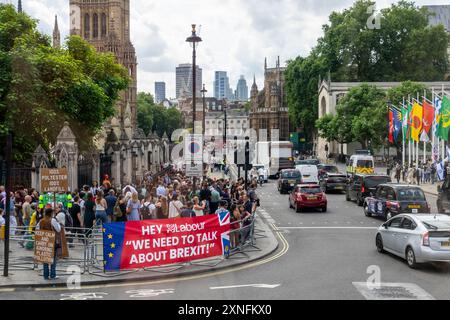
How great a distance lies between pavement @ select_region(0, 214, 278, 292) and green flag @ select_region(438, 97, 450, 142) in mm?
22668

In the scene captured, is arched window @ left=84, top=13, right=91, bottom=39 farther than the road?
Yes

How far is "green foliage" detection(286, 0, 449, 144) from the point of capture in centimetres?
8538

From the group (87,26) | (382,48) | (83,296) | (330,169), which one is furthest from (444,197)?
(87,26)

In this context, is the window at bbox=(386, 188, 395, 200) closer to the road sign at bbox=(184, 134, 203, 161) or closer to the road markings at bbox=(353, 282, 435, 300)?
the road sign at bbox=(184, 134, 203, 161)

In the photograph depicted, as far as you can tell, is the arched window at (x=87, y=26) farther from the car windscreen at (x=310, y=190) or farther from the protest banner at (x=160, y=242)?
the protest banner at (x=160, y=242)

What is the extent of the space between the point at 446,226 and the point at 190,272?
253 inches

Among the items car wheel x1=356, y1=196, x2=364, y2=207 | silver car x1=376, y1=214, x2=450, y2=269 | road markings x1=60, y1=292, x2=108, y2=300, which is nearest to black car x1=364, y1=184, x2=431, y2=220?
car wheel x1=356, y1=196, x2=364, y2=207

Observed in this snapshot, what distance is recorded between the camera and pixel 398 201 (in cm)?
2436

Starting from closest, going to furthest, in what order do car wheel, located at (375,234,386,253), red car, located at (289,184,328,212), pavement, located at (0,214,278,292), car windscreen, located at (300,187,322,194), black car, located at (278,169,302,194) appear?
pavement, located at (0,214,278,292)
car wheel, located at (375,234,386,253)
red car, located at (289,184,328,212)
car windscreen, located at (300,187,322,194)
black car, located at (278,169,302,194)

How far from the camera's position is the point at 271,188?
164 ft

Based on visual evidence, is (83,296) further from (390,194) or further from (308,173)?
(308,173)

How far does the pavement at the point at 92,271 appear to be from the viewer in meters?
14.7
